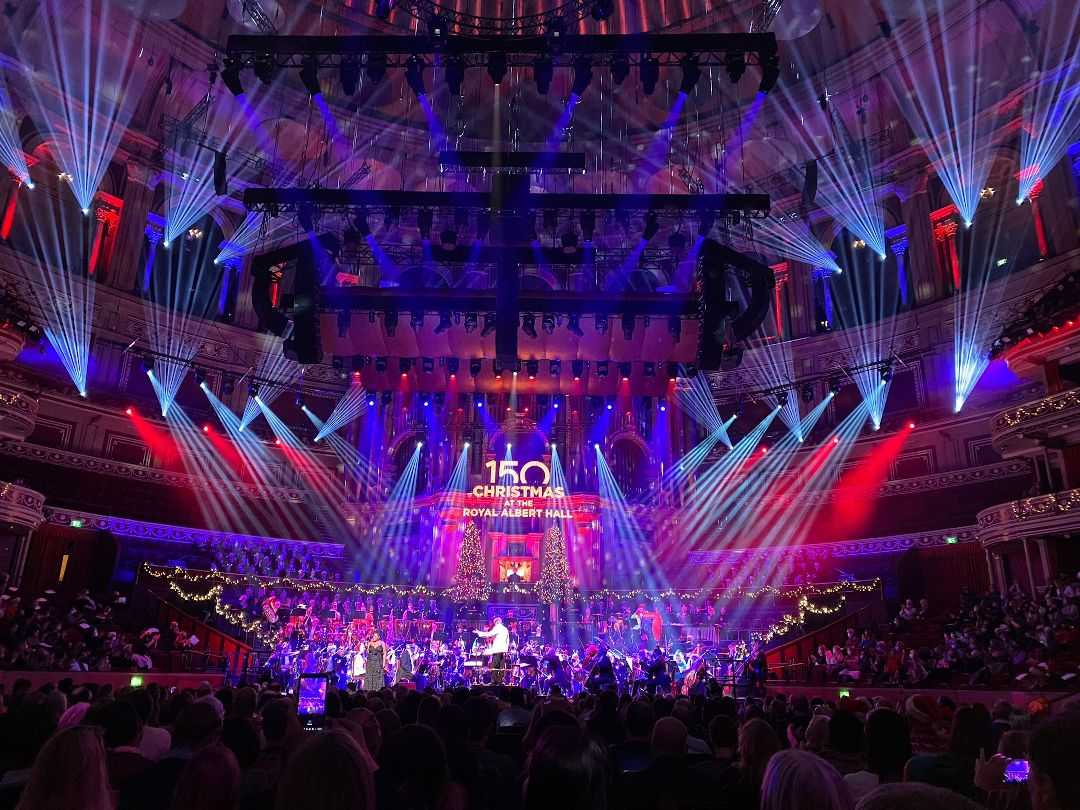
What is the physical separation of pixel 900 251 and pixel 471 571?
20.1 m

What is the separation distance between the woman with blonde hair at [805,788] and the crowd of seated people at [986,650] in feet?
49.5

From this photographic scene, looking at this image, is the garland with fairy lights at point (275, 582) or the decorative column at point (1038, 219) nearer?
the garland with fairy lights at point (275, 582)

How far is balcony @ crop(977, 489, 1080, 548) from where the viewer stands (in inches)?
782

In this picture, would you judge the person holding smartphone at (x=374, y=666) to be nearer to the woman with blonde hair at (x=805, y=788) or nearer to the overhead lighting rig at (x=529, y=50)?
the overhead lighting rig at (x=529, y=50)

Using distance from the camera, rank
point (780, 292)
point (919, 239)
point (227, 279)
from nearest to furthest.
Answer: point (919, 239) < point (227, 279) < point (780, 292)

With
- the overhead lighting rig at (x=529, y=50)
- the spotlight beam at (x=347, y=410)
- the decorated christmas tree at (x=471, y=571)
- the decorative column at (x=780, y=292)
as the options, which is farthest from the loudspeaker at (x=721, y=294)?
the spotlight beam at (x=347, y=410)

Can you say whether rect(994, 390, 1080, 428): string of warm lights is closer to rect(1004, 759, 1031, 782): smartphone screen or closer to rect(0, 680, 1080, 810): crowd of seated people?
rect(0, 680, 1080, 810): crowd of seated people

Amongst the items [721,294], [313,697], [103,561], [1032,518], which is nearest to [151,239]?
[103,561]

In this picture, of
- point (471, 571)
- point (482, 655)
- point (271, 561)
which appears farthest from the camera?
point (471, 571)

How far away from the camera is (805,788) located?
6.95 ft

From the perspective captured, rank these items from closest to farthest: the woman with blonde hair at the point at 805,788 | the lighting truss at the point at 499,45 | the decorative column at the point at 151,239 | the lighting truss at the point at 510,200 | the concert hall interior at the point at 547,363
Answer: the woman with blonde hair at the point at 805,788, the lighting truss at the point at 499,45, the lighting truss at the point at 510,200, the concert hall interior at the point at 547,363, the decorative column at the point at 151,239

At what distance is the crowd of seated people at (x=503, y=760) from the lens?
2146mm

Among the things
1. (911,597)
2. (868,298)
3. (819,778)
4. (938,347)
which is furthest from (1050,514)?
(819,778)

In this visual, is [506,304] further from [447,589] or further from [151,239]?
[151,239]
